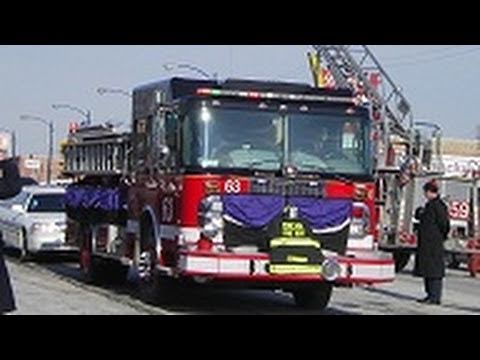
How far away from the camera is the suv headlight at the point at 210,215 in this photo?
1138 cm

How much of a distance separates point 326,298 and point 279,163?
96.5 inches

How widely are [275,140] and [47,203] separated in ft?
33.5

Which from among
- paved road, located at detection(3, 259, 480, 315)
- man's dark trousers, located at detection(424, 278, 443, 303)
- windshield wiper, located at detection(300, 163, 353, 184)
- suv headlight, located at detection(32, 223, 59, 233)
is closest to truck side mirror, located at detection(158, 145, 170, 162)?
windshield wiper, located at detection(300, 163, 353, 184)

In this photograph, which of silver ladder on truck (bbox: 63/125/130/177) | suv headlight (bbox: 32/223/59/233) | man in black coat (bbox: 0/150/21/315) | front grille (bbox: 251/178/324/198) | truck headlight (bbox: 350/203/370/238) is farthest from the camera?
suv headlight (bbox: 32/223/59/233)

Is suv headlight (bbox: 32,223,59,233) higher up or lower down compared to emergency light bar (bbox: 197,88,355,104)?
lower down

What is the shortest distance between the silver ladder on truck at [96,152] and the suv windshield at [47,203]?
8.17 feet

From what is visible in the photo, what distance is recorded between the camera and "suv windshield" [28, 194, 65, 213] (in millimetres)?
20781

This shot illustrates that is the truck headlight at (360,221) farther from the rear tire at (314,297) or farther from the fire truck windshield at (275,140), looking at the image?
the rear tire at (314,297)

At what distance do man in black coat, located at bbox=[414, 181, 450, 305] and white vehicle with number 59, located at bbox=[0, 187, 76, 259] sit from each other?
7.35 metres

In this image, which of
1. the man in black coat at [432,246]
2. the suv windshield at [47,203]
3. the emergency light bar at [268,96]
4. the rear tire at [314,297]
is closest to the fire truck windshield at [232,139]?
the emergency light bar at [268,96]

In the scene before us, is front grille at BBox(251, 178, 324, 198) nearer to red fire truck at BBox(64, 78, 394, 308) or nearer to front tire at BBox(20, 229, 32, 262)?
red fire truck at BBox(64, 78, 394, 308)

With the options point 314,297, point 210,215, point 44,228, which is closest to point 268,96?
point 210,215

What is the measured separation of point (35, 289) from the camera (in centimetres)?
1425

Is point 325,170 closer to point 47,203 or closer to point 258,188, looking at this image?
point 258,188
